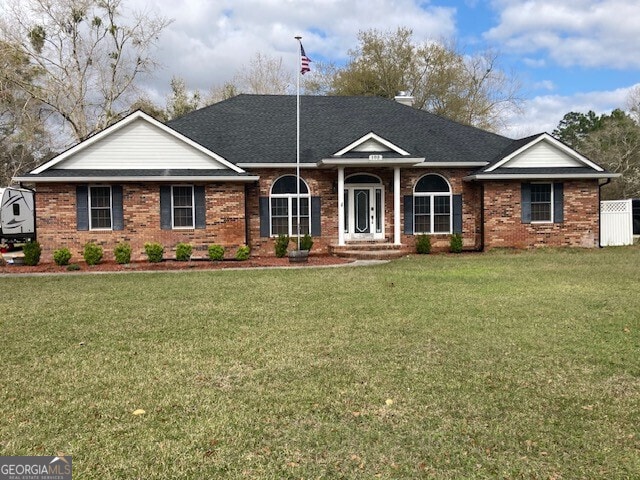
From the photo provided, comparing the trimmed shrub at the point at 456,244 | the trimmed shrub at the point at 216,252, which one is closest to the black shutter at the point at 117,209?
the trimmed shrub at the point at 216,252

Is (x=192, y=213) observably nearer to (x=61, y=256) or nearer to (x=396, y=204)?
(x=61, y=256)

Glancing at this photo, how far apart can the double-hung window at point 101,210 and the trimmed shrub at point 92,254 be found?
1.16 metres

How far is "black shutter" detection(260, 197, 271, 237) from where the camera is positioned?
18.8m

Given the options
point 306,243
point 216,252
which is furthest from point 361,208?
point 216,252

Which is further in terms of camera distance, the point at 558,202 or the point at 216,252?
the point at 558,202

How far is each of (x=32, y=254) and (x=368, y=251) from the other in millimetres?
10750

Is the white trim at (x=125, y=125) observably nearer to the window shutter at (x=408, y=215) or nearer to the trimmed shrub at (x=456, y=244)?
the window shutter at (x=408, y=215)

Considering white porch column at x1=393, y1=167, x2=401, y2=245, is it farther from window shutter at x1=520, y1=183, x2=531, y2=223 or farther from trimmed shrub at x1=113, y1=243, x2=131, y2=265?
trimmed shrub at x1=113, y1=243, x2=131, y2=265

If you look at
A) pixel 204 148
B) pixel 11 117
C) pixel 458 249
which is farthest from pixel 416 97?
pixel 11 117

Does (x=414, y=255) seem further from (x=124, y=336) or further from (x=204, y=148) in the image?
(x=124, y=336)

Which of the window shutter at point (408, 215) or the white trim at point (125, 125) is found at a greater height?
the white trim at point (125, 125)

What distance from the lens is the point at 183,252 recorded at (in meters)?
17.0

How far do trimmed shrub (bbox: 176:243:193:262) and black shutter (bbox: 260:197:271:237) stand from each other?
2.79 meters

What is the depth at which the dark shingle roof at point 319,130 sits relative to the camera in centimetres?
1941
